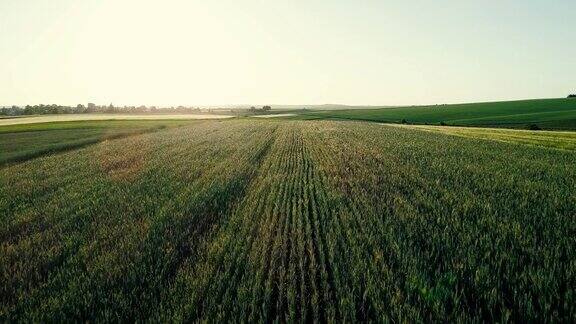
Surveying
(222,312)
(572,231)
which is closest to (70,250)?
(222,312)

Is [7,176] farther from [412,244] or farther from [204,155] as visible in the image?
[412,244]

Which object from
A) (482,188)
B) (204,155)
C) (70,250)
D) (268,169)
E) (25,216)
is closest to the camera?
(70,250)

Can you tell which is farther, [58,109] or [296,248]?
[58,109]

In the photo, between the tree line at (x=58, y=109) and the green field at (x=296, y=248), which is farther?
the tree line at (x=58, y=109)

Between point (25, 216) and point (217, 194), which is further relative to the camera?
point (217, 194)

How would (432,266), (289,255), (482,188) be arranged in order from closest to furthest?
(432,266) → (289,255) → (482,188)

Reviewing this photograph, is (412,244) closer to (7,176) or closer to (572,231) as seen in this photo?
(572,231)
